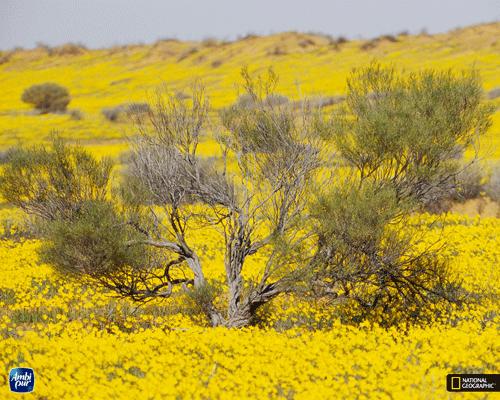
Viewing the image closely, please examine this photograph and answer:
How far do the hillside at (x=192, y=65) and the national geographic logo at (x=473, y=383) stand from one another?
2381 centimetres

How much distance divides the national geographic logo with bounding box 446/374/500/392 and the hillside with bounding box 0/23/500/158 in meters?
23.8

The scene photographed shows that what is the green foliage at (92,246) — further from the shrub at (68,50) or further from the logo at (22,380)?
the shrub at (68,50)

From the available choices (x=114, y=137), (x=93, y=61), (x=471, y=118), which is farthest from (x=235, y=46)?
(x=471, y=118)

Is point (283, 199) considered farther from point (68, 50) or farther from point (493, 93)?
point (68, 50)

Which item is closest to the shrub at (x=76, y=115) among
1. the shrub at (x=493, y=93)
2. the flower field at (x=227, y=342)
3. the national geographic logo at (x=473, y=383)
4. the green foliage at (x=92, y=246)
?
the flower field at (x=227, y=342)

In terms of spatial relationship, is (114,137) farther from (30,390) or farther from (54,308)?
(30,390)

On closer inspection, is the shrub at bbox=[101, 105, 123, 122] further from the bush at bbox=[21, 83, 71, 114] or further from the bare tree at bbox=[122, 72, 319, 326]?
the bare tree at bbox=[122, 72, 319, 326]

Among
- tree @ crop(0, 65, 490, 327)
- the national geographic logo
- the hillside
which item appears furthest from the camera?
the hillside

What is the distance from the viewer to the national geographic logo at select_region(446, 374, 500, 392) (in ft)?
23.7

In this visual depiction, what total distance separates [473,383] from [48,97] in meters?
50.2

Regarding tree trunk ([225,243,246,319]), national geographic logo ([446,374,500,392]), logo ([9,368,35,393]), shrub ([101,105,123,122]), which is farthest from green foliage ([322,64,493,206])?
shrub ([101,105,123,122])

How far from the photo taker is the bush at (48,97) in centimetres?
5259

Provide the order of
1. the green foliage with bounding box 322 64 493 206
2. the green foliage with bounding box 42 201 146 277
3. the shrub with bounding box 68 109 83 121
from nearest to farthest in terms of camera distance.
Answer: the green foliage with bounding box 42 201 146 277, the green foliage with bounding box 322 64 493 206, the shrub with bounding box 68 109 83 121

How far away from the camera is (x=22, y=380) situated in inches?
295
